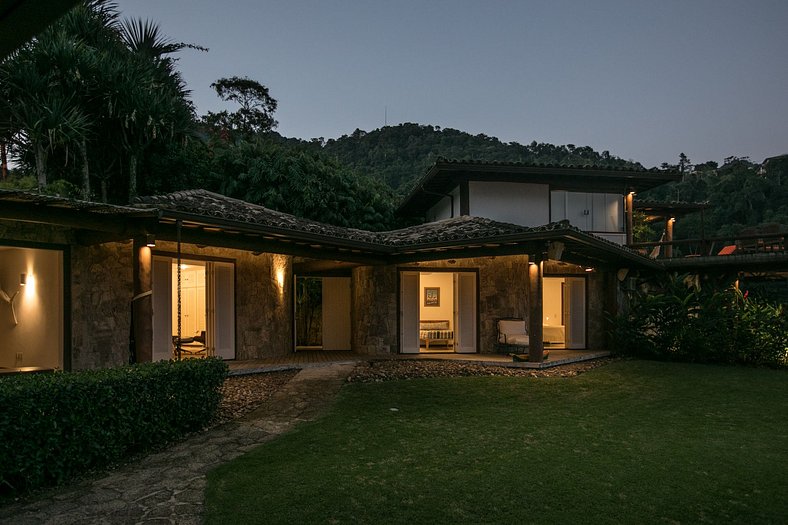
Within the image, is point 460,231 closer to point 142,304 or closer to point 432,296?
point 432,296

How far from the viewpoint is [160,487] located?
13.2ft

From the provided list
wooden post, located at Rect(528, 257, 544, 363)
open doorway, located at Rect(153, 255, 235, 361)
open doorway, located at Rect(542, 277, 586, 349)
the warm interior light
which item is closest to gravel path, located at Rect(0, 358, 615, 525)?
wooden post, located at Rect(528, 257, 544, 363)

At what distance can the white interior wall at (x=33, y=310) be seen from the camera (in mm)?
8367

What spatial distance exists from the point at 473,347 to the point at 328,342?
380cm

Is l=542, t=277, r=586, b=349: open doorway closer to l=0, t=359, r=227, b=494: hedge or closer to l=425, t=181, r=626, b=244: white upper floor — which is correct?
l=425, t=181, r=626, b=244: white upper floor

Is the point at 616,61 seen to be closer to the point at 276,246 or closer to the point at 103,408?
the point at 276,246

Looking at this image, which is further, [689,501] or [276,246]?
[276,246]

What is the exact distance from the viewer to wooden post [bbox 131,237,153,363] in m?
7.59

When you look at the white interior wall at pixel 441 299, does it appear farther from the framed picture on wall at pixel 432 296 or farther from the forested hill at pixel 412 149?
the forested hill at pixel 412 149

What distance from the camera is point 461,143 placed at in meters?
28.5

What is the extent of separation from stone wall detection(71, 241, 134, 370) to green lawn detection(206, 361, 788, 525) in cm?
414

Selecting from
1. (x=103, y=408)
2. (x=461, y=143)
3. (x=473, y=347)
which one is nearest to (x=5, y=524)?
(x=103, y=408)

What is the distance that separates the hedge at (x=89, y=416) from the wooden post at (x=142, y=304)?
2.26m

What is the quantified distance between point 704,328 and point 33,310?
13628 millimetres
